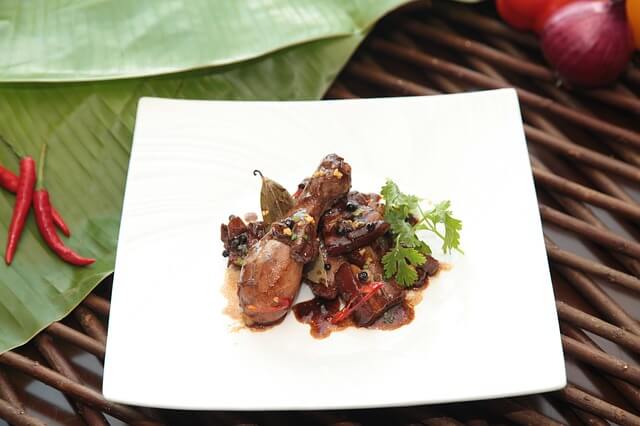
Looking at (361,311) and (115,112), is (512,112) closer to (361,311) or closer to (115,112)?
(361,311)

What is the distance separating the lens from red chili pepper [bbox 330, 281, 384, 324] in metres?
2.96

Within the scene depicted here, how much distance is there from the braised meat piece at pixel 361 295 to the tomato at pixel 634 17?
206 cm

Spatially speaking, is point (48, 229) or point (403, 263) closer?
point (403, 263)

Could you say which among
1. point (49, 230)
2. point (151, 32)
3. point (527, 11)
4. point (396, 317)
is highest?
point (151, 32)

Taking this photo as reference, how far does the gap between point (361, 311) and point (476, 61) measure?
72.8 inches

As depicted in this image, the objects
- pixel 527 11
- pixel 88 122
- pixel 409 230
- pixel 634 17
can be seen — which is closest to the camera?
pixel 409 230

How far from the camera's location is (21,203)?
3518 millimetres

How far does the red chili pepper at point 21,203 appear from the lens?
3.43m

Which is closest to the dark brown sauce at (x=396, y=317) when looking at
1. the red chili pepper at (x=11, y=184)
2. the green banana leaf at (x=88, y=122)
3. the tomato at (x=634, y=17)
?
the green banana leaf at (x=88, y=122)

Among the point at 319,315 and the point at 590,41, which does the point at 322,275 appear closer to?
the point at 319,315

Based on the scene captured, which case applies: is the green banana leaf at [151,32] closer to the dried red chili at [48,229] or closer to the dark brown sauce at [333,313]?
the dried red chili at [48,229]

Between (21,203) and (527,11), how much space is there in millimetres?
2643

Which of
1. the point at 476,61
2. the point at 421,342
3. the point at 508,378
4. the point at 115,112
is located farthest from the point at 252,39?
the point at 508,378

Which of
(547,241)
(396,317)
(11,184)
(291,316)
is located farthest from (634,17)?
(11,184)
